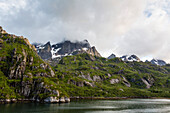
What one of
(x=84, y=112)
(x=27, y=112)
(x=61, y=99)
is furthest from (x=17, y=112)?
(x=61, y=99)

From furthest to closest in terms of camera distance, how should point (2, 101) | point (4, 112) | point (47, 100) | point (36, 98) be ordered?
point (36, 98), point (47, 100), point (2, 101), point (4, 112)

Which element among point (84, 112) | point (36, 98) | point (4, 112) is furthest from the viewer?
point (36, 98)

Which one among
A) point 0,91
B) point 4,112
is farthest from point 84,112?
point 0,91

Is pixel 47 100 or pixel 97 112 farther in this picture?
pixel 47 100

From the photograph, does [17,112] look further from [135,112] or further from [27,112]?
[135,112]

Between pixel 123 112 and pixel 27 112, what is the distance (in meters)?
67.6

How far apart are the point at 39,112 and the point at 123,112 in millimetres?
59901

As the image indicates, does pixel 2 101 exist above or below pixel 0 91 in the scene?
below

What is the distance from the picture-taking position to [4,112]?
10050cm

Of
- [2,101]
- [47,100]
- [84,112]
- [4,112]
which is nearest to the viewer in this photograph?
[4,112]

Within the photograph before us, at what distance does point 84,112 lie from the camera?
355 ft

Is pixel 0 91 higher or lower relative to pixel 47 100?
higher

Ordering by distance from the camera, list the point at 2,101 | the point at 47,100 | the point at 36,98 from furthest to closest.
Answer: the point at 36,98 < the point at 47,100 < the point at 2,101

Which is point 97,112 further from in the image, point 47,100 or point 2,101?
point 2,101
